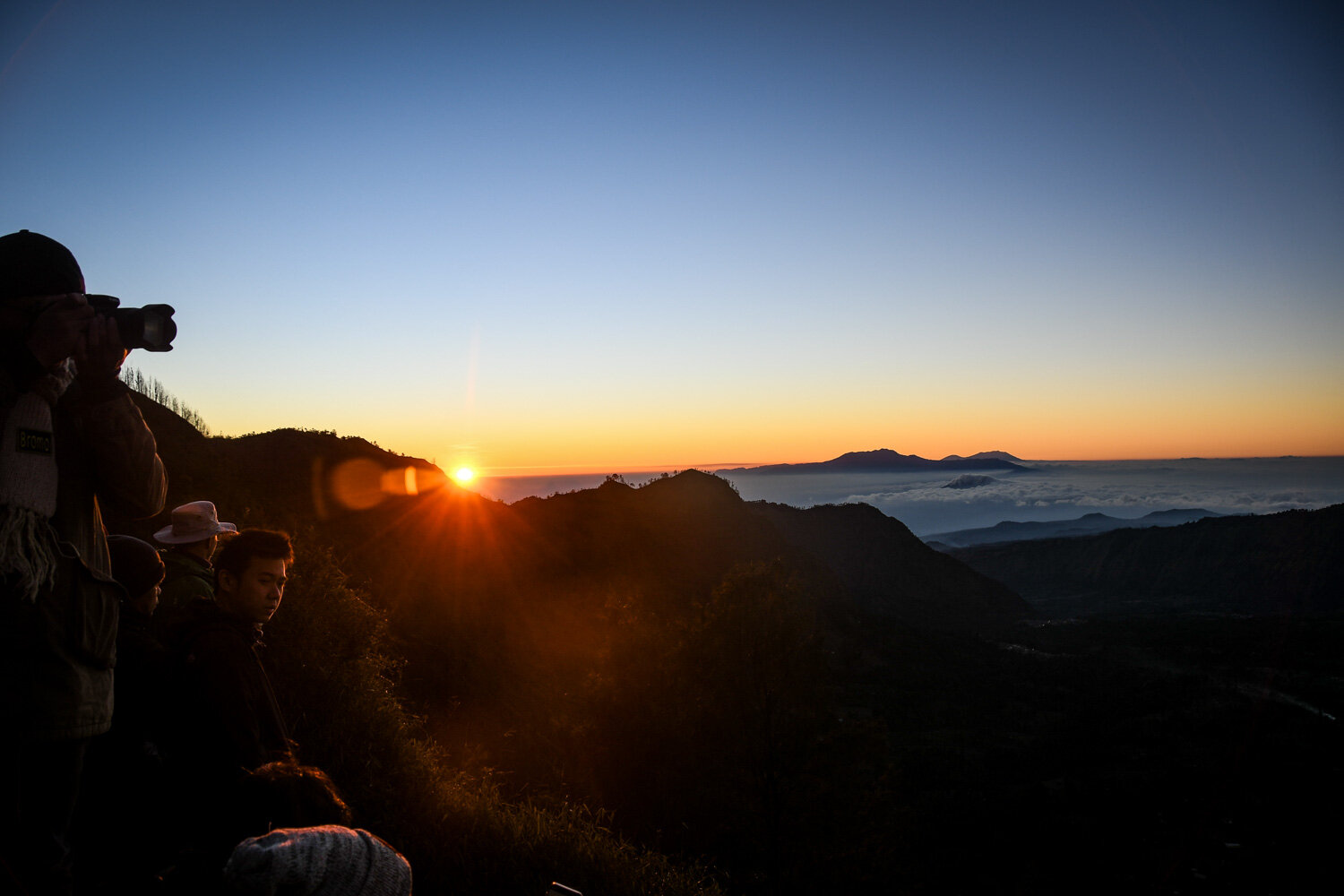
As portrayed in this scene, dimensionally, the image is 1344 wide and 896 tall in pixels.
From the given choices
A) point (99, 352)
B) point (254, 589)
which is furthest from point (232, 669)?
point (99, 352)

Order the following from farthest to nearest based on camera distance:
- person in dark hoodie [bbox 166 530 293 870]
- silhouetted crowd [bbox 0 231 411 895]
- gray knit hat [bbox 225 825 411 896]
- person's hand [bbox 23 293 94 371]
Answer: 1. person in dark hoodie [bbox 166 530 293 870]
2. person's hand [bbox 23 293 94 371]
3. silhouetted crowd [bbox 0 231 411 895]
4. gray knit hat [bbox 225 825 411 896]

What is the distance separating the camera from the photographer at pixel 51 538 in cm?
182

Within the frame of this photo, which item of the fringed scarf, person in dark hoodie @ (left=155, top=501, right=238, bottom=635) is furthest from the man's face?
person in dark hoodie @ (left=155, top=501, right=238, bottom=635)

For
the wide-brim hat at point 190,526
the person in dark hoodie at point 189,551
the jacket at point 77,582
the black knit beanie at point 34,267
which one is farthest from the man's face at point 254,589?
the wide-brim hat at point 190,526

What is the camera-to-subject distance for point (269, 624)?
7.61 meters

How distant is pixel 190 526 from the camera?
4.50m

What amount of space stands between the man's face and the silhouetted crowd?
0.08 meters

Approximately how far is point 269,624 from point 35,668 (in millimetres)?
6620

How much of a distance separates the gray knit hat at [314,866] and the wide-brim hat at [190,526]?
11.8ft

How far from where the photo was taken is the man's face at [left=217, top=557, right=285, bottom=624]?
2893 mm

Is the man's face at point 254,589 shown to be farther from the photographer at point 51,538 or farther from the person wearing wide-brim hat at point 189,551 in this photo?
the person wearing wide-brim hat at point 189,551

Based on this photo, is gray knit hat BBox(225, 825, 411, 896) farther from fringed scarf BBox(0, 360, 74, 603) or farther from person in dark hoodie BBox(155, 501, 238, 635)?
person in dark hoodie BBox(155, 501, 238, 635)

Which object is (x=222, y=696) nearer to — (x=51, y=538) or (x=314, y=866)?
(x=51, y=538)

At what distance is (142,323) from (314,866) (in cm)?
177
